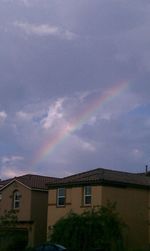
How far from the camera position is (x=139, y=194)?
51938 millimetres

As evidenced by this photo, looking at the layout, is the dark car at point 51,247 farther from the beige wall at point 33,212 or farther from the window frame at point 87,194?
the beige wall at point 33,212

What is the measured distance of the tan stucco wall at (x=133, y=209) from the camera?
49.8 m

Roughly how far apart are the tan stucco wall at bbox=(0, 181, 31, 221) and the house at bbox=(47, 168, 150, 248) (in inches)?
147

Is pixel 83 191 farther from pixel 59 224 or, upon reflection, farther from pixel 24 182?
pixel 24 182

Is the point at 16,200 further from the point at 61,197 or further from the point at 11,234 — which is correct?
the point at 61,197

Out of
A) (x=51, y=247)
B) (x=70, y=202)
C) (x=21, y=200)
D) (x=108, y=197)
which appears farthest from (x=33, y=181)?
(x=51, y=247)

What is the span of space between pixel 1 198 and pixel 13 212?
3.99 m

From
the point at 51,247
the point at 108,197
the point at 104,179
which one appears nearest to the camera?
the point at 51,247

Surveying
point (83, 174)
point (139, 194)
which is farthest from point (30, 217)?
point (139, 194)

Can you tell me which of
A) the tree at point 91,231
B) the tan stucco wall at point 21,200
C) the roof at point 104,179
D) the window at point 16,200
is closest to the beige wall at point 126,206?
the roof at point 104,179

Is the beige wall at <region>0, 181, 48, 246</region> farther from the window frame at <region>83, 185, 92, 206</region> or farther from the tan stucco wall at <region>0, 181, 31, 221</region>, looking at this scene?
the window frame at <region>83, 185, 92, 206</region>

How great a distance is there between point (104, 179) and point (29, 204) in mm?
10406

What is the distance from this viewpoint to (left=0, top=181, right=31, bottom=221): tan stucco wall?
185 feet

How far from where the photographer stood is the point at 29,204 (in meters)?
56.2
